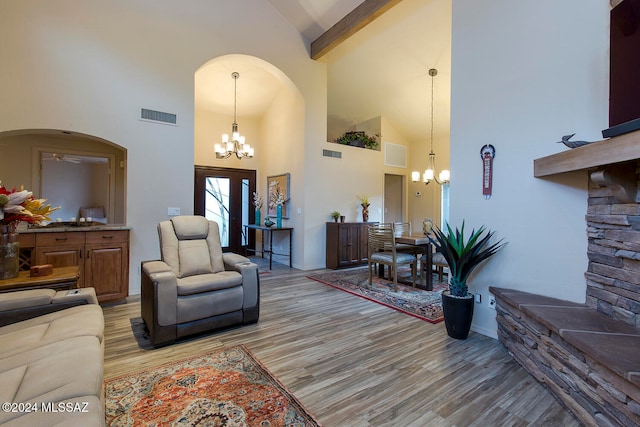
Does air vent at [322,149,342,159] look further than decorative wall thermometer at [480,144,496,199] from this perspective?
Yes

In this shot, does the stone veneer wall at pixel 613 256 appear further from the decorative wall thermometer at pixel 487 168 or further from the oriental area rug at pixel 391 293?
the oriental area rug at pixel 391 293

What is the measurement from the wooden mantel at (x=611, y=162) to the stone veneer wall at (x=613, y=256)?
6 cm

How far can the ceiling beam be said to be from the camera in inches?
167

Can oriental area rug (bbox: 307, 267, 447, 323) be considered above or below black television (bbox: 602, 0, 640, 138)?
below

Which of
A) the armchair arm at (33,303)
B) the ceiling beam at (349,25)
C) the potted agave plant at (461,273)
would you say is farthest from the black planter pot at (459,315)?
the ceiling beam at (349,25)

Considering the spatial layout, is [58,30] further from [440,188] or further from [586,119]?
[440,188]

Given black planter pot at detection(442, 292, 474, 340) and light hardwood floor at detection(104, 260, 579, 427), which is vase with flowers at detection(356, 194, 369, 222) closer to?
light hardwood floor at detection(104, 260, 579, 427)

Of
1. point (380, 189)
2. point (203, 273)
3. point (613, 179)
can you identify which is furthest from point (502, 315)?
point (380, 189)

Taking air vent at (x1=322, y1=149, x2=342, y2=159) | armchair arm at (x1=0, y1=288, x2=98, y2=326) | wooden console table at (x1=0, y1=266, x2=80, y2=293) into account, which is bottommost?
armchair arm at (x1=0, y1=288, x2=98, y2=326)

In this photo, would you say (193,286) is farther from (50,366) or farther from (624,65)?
(624,65)

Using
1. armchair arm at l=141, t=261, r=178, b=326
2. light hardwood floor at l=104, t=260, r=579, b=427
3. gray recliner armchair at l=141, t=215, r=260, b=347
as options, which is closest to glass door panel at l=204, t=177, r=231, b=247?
light hardwood floor at l=104, t=260, r=579, b=427

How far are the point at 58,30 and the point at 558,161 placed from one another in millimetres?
5329

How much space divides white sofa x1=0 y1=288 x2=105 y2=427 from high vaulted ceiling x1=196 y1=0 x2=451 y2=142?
4.52 meters

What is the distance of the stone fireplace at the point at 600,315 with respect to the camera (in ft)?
4.64
